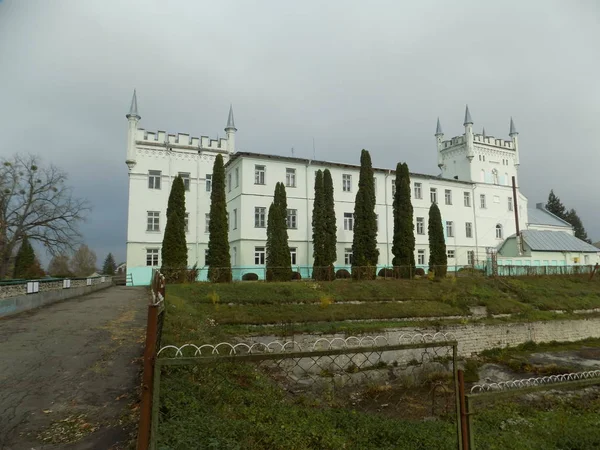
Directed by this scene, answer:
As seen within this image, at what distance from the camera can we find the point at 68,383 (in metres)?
5.99

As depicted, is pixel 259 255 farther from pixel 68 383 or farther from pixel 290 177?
pixel 68 383

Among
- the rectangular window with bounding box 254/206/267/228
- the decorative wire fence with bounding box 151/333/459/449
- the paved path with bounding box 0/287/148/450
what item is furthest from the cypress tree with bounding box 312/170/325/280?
the decorative wire fence with bounding box 151/333/459/449

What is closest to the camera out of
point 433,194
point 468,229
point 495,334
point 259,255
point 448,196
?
point 495,334

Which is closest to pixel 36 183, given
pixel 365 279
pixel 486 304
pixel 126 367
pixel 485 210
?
pixel 365 279

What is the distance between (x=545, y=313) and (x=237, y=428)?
67.3 ft

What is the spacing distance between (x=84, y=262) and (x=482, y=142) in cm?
7124

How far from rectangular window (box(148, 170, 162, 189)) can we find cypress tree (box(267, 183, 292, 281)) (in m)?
12.7

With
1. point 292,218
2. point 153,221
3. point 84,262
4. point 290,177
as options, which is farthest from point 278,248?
point 84,262

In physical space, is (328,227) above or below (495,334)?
above

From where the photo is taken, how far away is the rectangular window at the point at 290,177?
32156 millimetres

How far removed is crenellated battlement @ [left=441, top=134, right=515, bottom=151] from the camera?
41.9 metres

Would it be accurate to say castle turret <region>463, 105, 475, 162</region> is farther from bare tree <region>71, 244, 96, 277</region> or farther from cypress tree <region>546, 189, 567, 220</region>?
bare tree <region>71, 244, 96, 277</region>

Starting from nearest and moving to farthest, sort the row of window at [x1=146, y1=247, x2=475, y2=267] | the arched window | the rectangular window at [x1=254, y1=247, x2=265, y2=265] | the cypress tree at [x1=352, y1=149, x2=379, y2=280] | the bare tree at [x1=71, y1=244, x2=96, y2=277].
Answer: the cypress tree at [x1=352, y1=149, x2=379, y2=280] → the rectangular window at [x1=254, y1=247, x2=265, y2=265] → the row of window at [x1=146, y1=247, x2=475, y2=267] → the arched window → the bare tree at [x1=71, y1=244, x2=96, y2=277]

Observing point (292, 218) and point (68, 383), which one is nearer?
point (68, 383)
